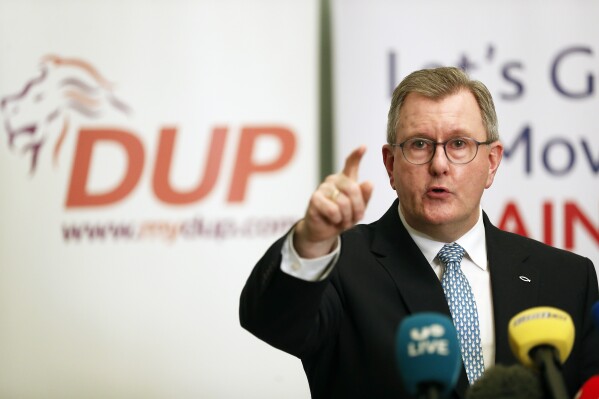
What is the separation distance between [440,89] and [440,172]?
0.23 meters

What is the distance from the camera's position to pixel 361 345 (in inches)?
78.4

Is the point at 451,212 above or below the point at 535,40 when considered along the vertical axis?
below

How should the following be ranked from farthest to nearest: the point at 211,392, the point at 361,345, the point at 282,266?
the point at 211,392 → the point at 361,345 → the point at 282,266

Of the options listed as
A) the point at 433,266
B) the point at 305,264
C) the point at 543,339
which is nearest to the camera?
the point at 543,339

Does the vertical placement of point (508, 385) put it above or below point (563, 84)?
below

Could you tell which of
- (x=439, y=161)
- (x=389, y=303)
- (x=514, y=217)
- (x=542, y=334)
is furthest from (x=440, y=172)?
(x=514, y=217)

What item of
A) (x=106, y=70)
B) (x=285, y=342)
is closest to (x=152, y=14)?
(x=106, y=70)

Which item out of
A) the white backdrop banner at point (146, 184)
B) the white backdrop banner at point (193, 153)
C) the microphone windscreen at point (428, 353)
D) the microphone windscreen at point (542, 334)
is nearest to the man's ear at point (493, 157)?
the microphone windscreen at point (542, 334)

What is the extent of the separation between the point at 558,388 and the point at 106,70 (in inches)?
112

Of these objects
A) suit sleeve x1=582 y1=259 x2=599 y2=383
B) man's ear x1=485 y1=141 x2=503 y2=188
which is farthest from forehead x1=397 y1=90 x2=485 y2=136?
suit sleeve x1=582 y1=259 x2=599 y2=383

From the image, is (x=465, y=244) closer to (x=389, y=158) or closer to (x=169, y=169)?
(x=389, y=158)

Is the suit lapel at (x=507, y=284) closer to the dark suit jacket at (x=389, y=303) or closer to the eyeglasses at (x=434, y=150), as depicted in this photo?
the dark suit jacket at (x=389, y=303)

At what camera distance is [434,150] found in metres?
2.10

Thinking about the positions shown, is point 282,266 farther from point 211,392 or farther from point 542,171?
point 542,171
